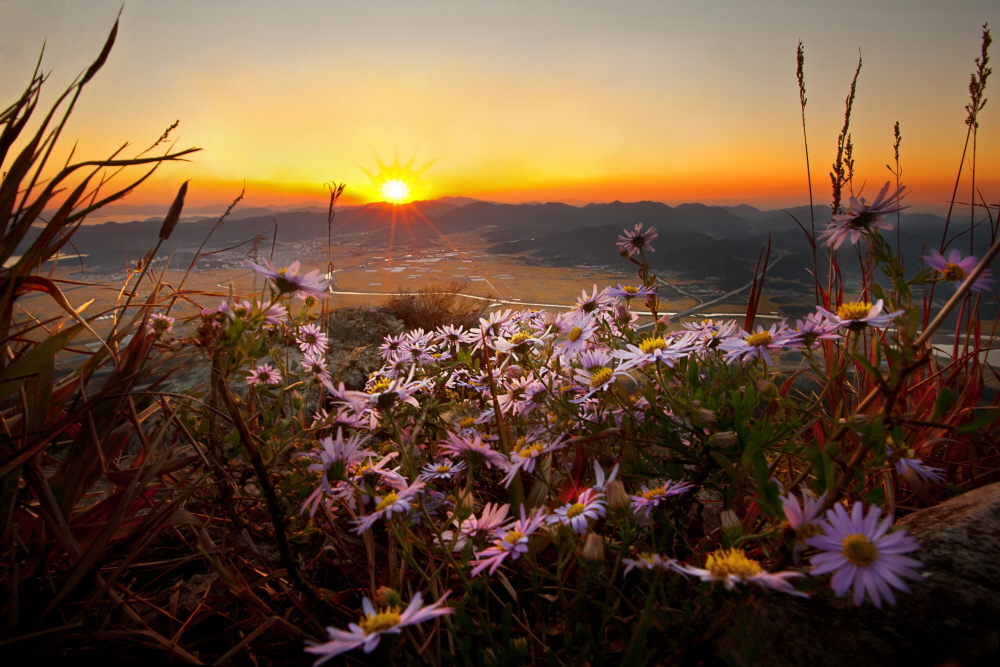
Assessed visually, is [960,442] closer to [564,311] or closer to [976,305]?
[976,305]

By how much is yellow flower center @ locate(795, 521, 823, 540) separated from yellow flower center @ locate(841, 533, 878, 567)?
0.09 feet

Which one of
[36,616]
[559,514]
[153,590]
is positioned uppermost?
[559,514]

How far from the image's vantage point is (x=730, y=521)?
2.15 feet

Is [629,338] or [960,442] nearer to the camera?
[629,338]

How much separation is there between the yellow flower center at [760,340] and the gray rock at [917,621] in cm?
36

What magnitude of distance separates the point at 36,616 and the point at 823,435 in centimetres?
159

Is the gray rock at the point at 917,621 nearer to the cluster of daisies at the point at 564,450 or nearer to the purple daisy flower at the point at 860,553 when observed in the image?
the cluster of daisies at the point at 564,450

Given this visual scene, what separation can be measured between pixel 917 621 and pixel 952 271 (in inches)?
18.5

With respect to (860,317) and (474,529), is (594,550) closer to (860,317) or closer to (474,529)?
(474,529)

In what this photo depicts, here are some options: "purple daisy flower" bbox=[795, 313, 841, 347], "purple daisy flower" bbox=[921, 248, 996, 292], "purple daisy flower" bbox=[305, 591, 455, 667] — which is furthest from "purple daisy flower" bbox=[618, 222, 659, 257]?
"purple daisy flower" bbox=[305, 591, 455, 667]

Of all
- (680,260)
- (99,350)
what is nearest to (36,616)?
(99,350)

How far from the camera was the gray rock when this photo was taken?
2.01 feet

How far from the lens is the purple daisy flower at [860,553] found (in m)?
0.50

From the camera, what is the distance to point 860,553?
513 millimetres
